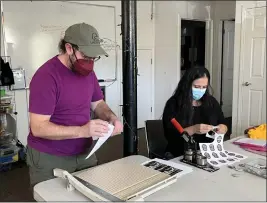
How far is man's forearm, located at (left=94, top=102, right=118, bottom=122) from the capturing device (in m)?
1.65

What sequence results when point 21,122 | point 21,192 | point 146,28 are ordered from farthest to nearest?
point 146,28 < point 21,122 < point 21,192

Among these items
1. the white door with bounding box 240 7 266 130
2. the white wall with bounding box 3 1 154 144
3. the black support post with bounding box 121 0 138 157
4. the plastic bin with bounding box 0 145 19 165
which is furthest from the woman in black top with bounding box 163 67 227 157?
the white wall with bounding box 3 1 154 144

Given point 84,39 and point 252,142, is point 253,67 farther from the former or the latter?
point 84,39

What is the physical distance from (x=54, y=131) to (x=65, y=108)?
16 centimetres

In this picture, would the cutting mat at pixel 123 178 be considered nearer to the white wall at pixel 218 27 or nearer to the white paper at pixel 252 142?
the white paper at pixel 252 142

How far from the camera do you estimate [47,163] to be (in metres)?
1.51

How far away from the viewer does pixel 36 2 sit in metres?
3.79

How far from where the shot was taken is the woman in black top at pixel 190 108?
6.47 ft

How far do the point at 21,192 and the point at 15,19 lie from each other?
2083mm

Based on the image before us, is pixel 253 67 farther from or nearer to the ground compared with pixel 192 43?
nearer to the ground

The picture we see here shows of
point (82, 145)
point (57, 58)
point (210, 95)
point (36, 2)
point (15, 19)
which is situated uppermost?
point (36, 2)

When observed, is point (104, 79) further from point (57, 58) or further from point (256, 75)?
point (57, 58)

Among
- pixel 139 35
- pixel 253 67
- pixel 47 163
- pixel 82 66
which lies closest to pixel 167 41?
pixel 139 35

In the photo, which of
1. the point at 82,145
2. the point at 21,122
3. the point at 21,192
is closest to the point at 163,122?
the point at 82,145
